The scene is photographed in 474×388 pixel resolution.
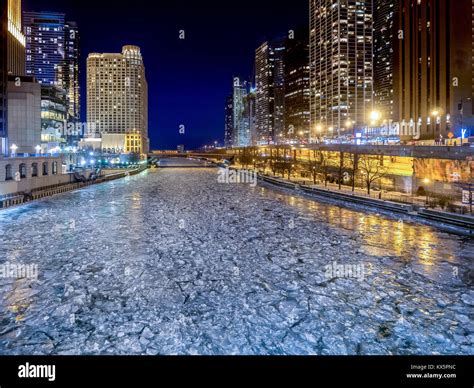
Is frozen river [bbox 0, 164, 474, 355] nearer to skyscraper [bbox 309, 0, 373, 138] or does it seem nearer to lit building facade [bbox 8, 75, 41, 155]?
lit building facade [bbox 8, 75, 41, 155]

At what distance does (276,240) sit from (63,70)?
20425cm

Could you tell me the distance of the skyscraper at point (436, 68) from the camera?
3396 inches

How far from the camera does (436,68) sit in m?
90.7

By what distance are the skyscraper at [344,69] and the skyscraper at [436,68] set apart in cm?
6647

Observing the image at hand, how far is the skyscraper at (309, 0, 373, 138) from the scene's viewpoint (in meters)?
172

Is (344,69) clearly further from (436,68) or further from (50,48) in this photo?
(50,48)

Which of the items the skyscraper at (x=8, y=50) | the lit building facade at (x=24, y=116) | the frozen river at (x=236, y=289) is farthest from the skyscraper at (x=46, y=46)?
the frozen river at (x=236, y=289)

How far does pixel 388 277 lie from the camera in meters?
13.6

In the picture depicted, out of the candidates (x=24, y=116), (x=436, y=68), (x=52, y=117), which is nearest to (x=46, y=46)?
(x=52, y=117)

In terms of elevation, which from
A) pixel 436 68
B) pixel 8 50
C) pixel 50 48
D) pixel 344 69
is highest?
pixel 50 48

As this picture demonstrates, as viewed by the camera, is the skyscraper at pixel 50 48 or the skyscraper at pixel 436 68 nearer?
the skyscraper at pixel 436 68

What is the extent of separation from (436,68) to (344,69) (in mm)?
86191

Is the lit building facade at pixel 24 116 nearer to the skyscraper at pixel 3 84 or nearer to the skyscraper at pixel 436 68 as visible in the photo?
the skyscraper at pixel 3 84
